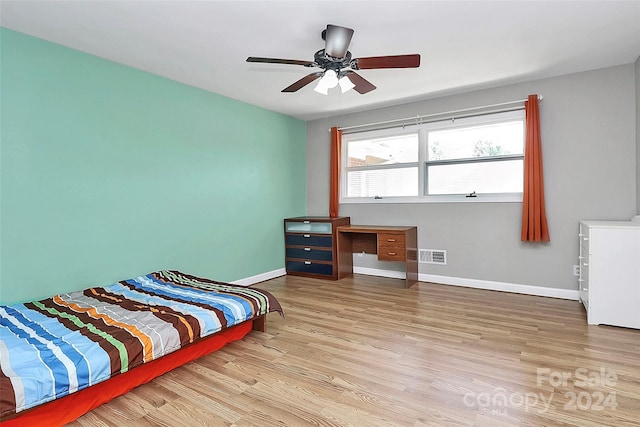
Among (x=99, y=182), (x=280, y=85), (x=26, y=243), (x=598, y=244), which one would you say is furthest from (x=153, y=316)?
(x=598, y=244)

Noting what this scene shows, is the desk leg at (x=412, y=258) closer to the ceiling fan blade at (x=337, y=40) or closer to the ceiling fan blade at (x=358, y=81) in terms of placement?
the ceiling fan blade at (x=358, y=81)

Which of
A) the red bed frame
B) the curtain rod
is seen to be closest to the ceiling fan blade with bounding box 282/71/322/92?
the red bed frame

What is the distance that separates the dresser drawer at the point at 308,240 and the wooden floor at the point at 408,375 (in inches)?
60.2

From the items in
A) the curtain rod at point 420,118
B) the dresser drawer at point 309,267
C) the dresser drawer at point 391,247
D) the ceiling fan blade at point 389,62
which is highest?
the curtain rod at point 420,118

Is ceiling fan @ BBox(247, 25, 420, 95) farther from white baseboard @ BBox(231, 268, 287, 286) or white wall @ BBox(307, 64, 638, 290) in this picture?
white baseboard @ BBox(231, 268, 287, 286)

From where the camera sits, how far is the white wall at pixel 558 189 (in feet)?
11.5

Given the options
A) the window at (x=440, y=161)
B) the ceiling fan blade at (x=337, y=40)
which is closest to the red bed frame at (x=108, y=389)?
the ceiling fan blade at (x=337, y=40)

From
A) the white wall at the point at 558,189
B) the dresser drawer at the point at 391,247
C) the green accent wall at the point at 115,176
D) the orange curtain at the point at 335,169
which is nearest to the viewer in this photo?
the green accent wall at the point at 115,176

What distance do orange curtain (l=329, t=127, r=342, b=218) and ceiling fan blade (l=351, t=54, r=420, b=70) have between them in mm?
2697

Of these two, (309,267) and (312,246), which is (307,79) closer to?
(312,246)

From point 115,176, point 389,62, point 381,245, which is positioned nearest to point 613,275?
point 381,245

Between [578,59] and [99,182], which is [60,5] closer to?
[99,182]

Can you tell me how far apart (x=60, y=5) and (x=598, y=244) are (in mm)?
4554

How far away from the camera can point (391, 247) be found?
14.6 feet
